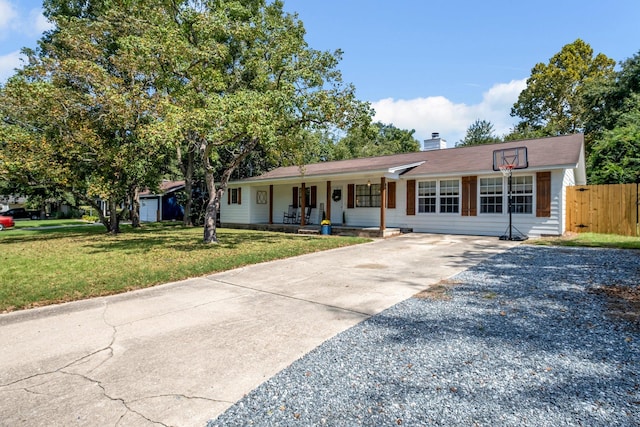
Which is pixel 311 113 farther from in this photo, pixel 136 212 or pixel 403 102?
pixel 403 102

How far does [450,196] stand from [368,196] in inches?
143

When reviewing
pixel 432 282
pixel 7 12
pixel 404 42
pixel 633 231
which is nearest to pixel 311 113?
pixel 404 42

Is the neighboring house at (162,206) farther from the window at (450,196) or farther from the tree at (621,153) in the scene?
the tree at (621,153)

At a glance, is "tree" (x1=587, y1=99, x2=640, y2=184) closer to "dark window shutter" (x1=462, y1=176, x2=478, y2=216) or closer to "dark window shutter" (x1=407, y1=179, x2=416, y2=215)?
"dark window shutter" (x1=462, y1=176, x2=478, y2=216)

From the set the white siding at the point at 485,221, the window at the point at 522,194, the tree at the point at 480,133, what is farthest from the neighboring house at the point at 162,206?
the tree at the point at 480,133

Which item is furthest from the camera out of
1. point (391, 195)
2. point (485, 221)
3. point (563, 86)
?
point (563, 86)

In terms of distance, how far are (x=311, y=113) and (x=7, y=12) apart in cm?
1367

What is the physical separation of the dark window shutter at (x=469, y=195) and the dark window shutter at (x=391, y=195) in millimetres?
2855

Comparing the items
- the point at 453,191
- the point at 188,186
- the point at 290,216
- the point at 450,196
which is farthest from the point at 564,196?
the point at 188,186

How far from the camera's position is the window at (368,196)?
15.6 m

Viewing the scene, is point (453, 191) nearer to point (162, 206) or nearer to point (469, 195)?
point (469, 195)

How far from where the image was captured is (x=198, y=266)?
755 centimetres

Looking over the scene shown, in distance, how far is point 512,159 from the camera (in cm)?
1223

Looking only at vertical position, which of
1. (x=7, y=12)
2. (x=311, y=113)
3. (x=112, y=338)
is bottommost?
(x=112, y=338)
